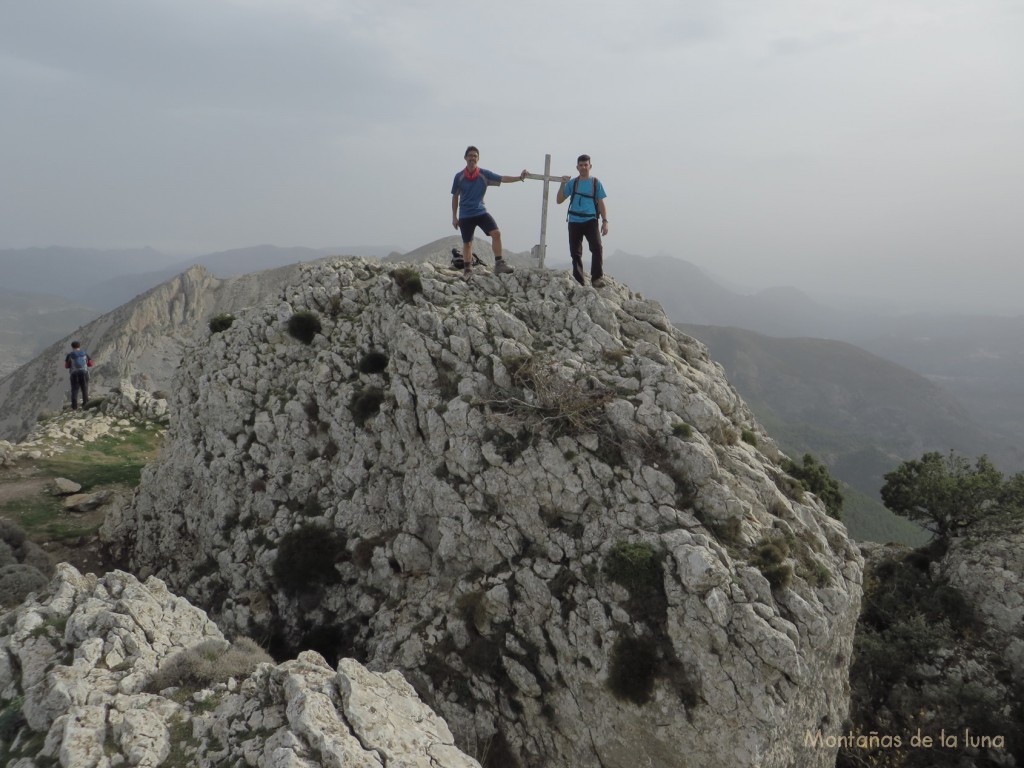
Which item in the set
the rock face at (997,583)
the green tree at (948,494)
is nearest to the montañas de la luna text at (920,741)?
the rock face at (997,583)

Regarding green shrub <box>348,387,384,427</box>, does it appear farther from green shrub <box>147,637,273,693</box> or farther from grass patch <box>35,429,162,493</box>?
grass patch <box>35,429,162,493</box>

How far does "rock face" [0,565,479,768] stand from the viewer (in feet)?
32.8

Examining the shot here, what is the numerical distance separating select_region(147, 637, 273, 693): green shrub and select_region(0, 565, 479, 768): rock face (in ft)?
0.42

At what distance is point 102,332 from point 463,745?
7001 inches

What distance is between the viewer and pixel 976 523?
2823cm

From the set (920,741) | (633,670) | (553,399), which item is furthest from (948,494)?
(553,399)

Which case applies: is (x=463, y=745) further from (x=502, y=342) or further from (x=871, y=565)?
(x=871, y=565)

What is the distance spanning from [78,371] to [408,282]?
112ft

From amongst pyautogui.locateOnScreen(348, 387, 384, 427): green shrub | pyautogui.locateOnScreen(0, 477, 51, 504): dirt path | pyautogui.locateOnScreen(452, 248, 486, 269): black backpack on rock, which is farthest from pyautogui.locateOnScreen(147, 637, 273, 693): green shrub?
pyautogui.locateOnScreen(0, 477, 51, 504): dirt path

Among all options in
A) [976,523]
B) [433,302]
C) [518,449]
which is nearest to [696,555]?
[518,449]

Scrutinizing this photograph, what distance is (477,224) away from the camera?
21.4 meters

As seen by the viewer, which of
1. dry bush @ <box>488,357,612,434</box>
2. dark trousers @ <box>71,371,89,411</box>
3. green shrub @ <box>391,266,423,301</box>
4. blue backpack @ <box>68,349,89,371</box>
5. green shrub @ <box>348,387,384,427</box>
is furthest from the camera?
dark trousers @ <box>71,371,89,411</box>

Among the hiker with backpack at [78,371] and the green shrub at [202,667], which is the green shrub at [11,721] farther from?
the hiker with backpack at [78,371]

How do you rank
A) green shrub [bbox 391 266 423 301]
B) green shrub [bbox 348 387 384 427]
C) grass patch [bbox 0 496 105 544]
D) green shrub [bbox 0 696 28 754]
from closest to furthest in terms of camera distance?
1. green shrub [bbox 0 696 28 754]
2. green shrub [bbox 348 387 384 427]
3. green shrub [bbox 391 266 423 301]
4. grass patch [bbox 0 496 105 544]
